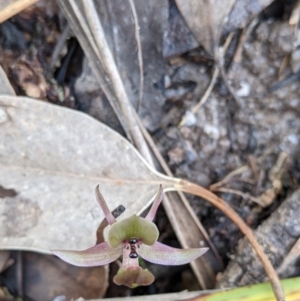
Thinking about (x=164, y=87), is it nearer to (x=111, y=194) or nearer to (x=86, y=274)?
(x=111, y=194)

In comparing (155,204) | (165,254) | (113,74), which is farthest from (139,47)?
(165,254)

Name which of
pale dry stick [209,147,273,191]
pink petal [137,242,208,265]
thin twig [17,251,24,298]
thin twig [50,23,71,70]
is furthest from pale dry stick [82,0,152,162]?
thin twig [17,251,24,298]

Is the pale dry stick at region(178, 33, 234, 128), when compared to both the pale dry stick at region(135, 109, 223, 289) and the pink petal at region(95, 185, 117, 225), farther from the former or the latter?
the pink petal at region(95, 185, 117, 225)

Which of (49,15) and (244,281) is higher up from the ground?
(49,15)

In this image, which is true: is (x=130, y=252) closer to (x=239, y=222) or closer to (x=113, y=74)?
(x=239, y=222)

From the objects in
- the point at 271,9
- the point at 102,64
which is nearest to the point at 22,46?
the point at 102,64

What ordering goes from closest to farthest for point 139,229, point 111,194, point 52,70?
point 139,229 → point 111,194 → point 52,70
